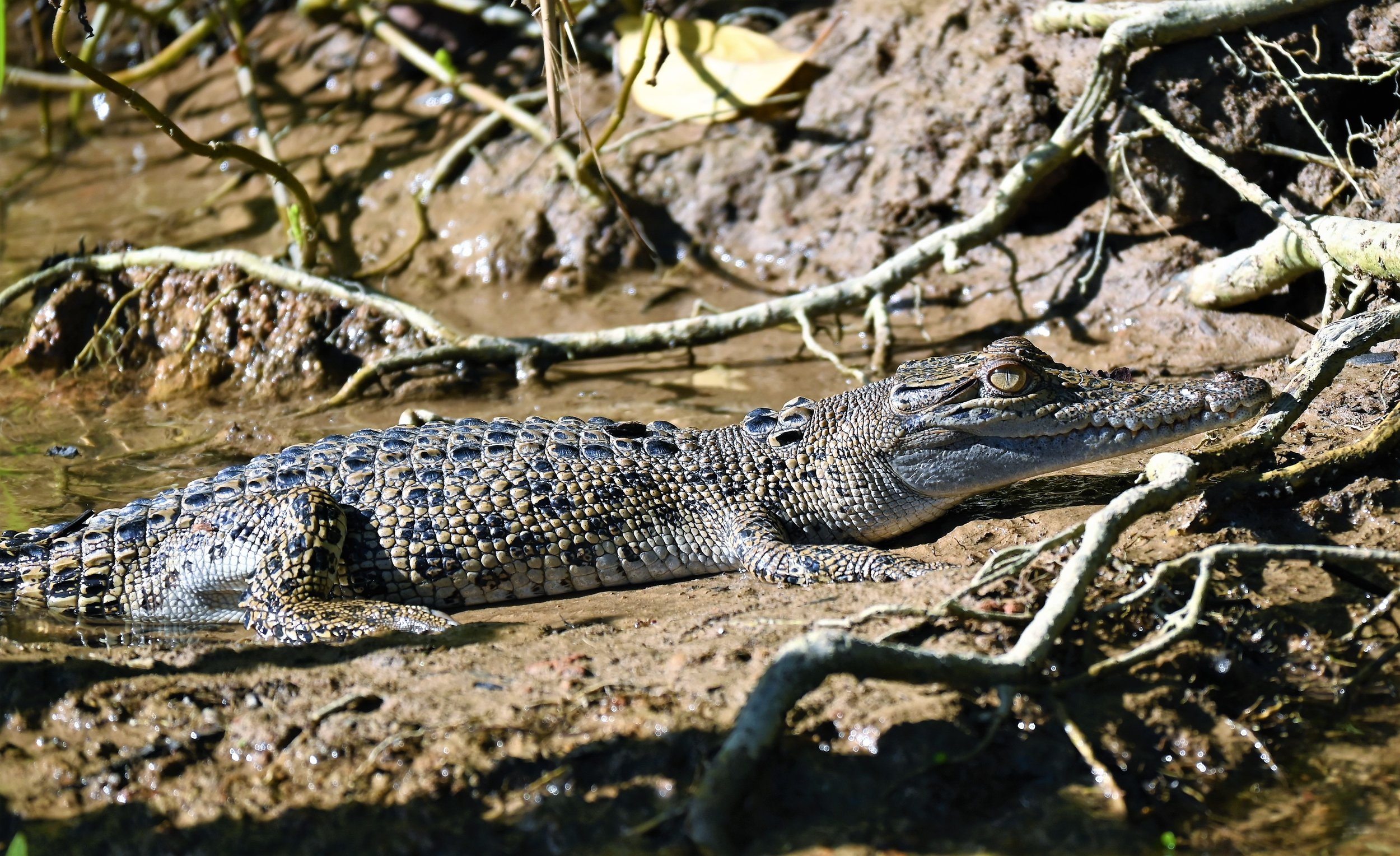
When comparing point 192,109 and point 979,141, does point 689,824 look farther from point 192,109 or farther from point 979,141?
point 192,109

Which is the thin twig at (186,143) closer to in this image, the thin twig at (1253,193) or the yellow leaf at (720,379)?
the yellow leaf at (720,379)

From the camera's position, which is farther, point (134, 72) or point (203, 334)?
point (134, 72)

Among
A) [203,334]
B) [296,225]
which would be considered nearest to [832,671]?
[296,225]

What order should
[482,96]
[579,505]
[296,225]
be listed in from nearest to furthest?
[579,505]
[296,225]
[482,96]

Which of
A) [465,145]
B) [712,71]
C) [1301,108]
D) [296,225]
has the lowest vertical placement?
[1301,108]

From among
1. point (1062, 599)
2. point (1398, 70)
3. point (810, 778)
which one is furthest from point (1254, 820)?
point (1398, 70)

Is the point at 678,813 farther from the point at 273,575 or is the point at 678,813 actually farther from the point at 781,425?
the point at 781,425
